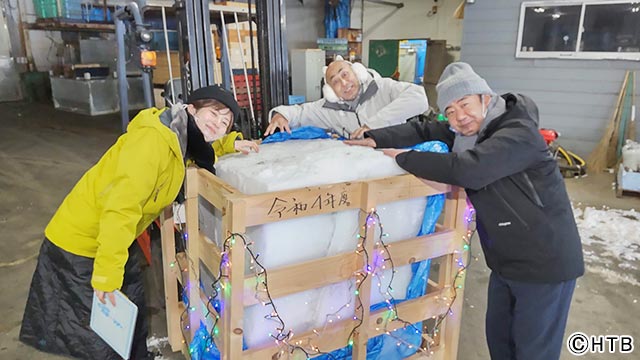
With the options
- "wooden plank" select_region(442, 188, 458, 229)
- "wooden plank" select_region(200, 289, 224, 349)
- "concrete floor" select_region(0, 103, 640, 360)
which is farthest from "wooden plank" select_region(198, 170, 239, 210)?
"concrete floor" select_region(0, 103, 640, 360)

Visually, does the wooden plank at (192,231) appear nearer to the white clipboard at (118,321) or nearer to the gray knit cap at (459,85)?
the white clipboard at (118,321)

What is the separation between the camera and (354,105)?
2434mm

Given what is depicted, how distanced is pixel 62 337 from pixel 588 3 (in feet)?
23.5

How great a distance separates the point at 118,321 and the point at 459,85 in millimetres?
1572

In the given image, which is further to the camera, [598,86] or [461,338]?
[598,86]

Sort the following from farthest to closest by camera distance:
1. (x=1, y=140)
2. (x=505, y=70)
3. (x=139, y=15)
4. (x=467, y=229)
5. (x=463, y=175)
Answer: (x=1, y=140)
(x=505, y=70)
(x=139, y=15)
(x=467, y=229)
(x=463, y=175)

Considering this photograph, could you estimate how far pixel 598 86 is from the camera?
6395 mm

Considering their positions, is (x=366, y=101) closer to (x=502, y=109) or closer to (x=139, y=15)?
(x=502, y=109)

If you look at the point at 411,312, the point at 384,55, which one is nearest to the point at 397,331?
the point at 411,312

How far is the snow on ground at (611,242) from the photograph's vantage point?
345cm

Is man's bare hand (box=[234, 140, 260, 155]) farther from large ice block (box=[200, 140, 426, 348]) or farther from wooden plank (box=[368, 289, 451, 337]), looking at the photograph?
wooden plank (box=[368, 289, 451, 337])

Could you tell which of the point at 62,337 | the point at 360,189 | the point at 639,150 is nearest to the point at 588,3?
the point at 639,150

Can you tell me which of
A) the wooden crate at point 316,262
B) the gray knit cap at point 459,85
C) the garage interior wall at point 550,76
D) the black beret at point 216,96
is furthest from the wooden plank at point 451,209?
the garage interior wall at point 550,76

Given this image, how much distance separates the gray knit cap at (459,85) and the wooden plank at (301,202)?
46 centimetres
